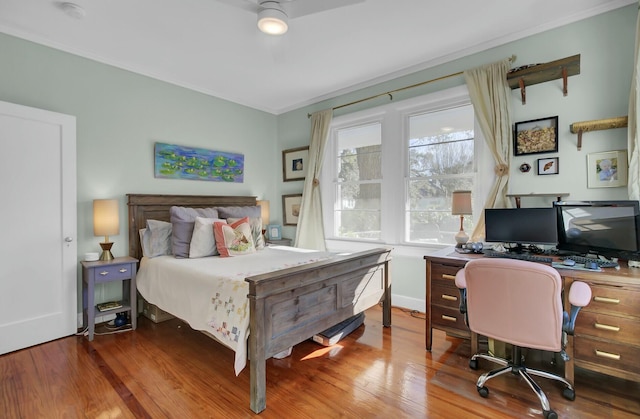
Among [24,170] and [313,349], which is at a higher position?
[24,170]

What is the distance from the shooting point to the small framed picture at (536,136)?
2.59 metres

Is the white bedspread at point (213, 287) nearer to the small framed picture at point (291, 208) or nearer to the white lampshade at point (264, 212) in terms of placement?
the white lampshade at point (264, 212)

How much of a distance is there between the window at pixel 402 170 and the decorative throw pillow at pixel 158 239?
204cm

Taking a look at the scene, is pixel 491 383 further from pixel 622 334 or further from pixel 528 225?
pixel 528 225

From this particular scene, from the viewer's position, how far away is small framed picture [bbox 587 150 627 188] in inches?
90.6

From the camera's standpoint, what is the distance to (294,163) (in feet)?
15.3

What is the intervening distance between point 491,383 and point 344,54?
311 centimetres

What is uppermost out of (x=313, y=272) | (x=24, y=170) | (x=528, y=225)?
(x=24, y=170)

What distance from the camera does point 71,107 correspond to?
116 inches

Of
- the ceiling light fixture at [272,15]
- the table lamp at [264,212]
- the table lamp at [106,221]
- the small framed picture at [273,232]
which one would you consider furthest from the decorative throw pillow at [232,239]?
the ceiling light fixture at [272,15]

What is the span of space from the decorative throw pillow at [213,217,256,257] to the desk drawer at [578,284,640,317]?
2754mm

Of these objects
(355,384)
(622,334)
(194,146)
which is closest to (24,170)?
(194,146)

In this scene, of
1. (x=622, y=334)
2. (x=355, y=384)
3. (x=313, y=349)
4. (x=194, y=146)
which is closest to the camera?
(x=622, y=334)

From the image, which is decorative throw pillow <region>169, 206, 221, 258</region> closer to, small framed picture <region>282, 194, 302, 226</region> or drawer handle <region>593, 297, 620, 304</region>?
small framed picture <region>282, 194, 302, 226</region>
